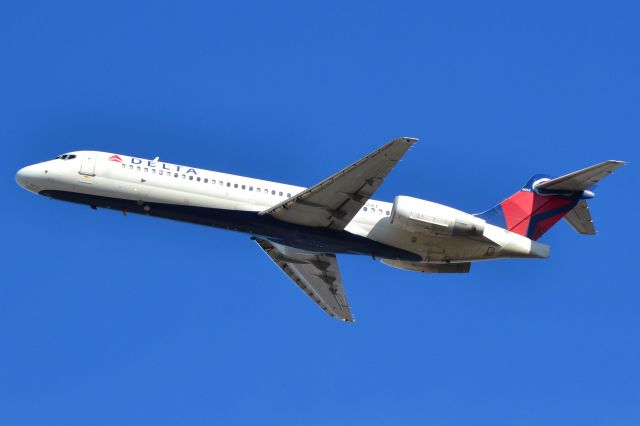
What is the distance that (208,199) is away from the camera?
4397 cm

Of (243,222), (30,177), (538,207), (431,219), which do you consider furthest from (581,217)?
(30,177)

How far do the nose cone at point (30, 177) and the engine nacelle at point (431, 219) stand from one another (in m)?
15.4

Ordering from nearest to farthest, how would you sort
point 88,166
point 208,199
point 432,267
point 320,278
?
point 208,199 → point 88,166 → point 432,267 → point 320,278

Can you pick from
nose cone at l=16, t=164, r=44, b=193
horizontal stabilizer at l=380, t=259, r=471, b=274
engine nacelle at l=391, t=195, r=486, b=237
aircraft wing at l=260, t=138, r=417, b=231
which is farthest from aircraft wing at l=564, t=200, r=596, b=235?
nose cone at l=16, t=164, r=44, b=193

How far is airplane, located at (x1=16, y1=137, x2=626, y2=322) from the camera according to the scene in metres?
43.3

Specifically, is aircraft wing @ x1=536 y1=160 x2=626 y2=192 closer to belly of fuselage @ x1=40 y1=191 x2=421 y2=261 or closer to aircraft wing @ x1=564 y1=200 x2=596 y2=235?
aircraft wing @ x1=564 y1=200 x2=596 y2=235

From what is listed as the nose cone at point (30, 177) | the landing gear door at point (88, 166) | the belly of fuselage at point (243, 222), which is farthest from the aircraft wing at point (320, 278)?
the nose cone at point (30, 177)

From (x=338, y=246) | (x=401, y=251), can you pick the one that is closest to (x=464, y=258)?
(x=401, y=251)

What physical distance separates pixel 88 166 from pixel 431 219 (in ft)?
48.7

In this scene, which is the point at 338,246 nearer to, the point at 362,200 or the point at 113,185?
the point at 362,200

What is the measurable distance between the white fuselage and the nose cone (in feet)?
0.14

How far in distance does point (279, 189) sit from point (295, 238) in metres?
2.25

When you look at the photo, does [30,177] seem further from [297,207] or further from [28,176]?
[297,207]

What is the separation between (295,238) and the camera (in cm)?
4500
